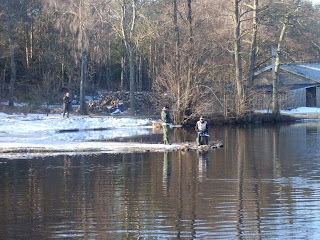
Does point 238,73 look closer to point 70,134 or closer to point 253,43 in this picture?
point 253,43

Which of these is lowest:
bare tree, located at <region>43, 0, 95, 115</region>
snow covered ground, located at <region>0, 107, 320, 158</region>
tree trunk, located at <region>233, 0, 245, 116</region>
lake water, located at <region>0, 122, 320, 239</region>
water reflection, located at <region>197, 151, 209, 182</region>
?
lake water, located at <region>0, 122, 320, 239</region>

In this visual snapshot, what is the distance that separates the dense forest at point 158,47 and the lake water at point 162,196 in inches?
842

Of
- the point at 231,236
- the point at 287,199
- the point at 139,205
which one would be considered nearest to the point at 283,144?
the point at 287,199

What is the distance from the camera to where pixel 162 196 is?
517 inches

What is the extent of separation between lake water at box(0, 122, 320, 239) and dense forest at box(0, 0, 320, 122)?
21.4m

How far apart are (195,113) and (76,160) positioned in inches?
823

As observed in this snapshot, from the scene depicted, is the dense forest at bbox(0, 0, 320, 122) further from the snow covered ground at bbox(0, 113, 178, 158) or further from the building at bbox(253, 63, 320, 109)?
the snow covered ground at bbox(0, 113, 178, 158)

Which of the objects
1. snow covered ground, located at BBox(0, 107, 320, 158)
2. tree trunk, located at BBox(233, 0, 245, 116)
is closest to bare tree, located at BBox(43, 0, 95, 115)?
snow covered ground, located at BBox(0, 107, 320, 158)

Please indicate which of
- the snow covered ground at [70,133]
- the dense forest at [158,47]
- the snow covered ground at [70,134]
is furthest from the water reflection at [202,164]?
the dense forest at [158,47]

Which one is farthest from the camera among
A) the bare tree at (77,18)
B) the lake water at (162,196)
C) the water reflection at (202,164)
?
the bare tree at (77,18)

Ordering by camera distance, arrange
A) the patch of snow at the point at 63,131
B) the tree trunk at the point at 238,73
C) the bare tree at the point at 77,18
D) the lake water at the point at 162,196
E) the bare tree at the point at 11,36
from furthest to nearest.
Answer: the bare tree at the point at 11,36 < the bare tree at the point at 77,18 < the tree trunk at the point at 238,73 < the patch of snow at the point at 63,131 < the lake water at the point at 162,196

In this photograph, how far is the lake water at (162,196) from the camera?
395 inches

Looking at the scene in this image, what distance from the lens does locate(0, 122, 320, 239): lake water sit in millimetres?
10031

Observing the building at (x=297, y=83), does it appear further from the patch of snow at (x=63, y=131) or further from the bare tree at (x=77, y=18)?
the patch of snow at (x=63, y=131)
